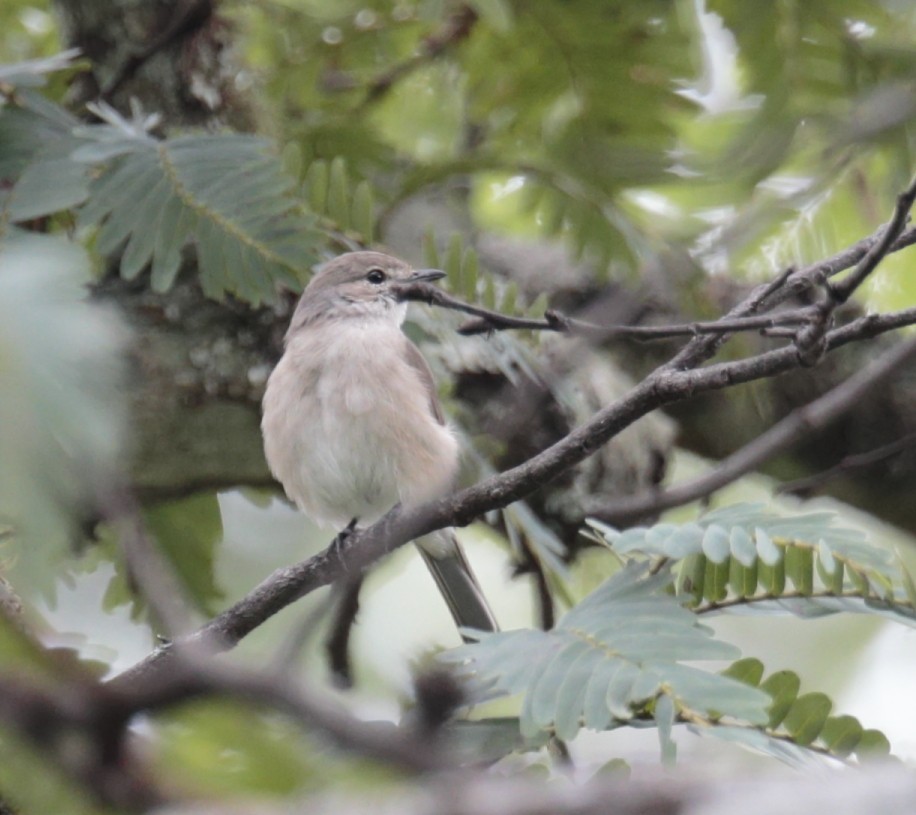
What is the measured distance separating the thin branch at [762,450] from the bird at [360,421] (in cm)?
62

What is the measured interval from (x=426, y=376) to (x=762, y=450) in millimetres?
1265

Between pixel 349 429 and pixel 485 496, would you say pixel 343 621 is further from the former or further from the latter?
pixel 349 429

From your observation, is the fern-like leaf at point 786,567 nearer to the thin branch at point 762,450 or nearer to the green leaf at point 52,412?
the thin branch at point 762,450

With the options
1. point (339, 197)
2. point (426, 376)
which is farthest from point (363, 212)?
point (426, 376)

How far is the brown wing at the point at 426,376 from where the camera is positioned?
4445mm

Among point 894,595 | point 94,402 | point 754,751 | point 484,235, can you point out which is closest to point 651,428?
point 484,235

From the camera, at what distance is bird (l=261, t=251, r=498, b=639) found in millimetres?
4340

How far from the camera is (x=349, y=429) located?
4.46 metres

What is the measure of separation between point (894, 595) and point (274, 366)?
9.11 feet

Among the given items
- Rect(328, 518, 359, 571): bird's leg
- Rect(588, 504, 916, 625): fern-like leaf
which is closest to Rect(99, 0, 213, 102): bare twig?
Rect(328, 518, 359, 571): bird's leg

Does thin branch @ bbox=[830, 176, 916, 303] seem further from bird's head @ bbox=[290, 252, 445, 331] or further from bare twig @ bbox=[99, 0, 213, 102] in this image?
bare twig @ bbox=[99, 0, 213, 102]

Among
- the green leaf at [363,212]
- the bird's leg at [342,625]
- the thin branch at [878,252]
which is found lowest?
the bird's leg at [342,625]

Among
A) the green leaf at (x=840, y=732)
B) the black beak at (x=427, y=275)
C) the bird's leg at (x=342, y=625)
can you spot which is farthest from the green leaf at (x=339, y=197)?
the green leaf at (x=840, y=732)

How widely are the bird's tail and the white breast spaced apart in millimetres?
285
